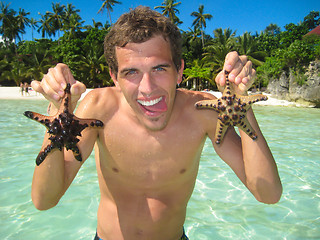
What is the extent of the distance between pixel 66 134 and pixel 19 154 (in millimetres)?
5310

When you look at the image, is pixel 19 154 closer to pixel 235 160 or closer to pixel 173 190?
pixel 173 190

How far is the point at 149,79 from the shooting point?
176 centimetres

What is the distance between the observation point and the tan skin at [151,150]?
Result: 178 cm

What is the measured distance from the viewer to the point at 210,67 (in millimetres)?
33094

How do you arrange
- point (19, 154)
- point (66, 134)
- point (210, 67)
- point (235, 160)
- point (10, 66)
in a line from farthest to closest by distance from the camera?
1. point (10, 66)
2. point (210, 67)
3. point (19, 154)
4. point (235, 160)
5. point (66, 134)

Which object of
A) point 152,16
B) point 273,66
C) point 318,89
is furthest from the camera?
point 273,66

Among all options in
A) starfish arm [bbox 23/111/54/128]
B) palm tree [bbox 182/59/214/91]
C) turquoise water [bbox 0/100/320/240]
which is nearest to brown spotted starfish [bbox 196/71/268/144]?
starfish arm [bbox 23/111/54/128]

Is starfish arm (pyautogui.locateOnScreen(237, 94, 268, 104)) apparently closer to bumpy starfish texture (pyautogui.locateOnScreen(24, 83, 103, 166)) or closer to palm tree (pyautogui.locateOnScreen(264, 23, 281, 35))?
bumpy starfish texture (pyautogui.locateOnScreen(24, 83, 103, 166))

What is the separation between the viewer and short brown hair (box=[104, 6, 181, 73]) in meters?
1.86

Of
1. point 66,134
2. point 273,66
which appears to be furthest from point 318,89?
point 66,134

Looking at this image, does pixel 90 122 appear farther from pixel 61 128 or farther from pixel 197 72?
pixel 197 72

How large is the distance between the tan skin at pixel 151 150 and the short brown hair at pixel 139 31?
0.20 ft

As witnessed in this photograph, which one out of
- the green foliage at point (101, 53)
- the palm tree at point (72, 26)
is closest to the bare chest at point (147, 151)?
the green foliage at point (101, 53)

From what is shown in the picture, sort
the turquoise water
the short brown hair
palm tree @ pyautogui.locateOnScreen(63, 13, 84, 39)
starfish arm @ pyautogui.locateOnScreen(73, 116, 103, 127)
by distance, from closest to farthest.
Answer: starfish arm @ pyautogui.locateOnScreen(73, 116, 103, 127) < the short brown hair < the turquoise water < palm tree @ pyautogui.locateOnScreen(63, 13, 84, 39)
